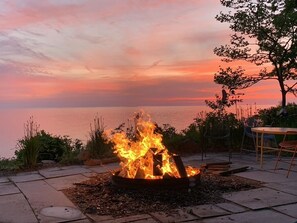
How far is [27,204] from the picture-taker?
411 cm

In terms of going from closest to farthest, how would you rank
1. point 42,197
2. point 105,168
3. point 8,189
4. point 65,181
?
point 42,197
point 8,189
point 65,181
point 105,168

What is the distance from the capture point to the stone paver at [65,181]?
5.00 metres

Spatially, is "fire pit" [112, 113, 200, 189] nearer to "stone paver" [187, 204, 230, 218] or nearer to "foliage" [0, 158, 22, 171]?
"stone paver" [187, 204, 230, 218]

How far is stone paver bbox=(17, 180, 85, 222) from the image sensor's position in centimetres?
375

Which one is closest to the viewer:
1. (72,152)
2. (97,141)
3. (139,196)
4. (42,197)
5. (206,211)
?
(206,211)

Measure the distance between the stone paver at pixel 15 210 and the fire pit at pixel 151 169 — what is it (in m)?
1.09

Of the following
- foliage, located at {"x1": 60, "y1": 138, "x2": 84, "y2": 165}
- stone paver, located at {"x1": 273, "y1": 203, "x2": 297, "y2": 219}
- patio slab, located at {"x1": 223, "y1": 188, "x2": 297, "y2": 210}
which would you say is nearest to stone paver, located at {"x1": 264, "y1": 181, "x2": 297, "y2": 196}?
patio slab, located at {"x1": 223, "y1": 188, "x2": 297, "y2": 210}

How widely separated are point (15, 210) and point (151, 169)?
1.64 m

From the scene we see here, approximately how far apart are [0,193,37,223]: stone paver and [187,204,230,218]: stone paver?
61.1 inches

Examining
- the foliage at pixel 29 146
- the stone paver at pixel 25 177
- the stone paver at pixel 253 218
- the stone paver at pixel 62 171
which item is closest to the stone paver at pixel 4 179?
the stone paver at pixel 25 177

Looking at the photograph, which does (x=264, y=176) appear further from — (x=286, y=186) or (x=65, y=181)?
(x=65, y=181)

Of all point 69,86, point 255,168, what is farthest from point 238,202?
point 69,86

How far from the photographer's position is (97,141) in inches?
285

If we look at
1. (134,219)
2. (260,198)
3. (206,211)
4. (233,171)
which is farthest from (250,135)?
(134,219)
